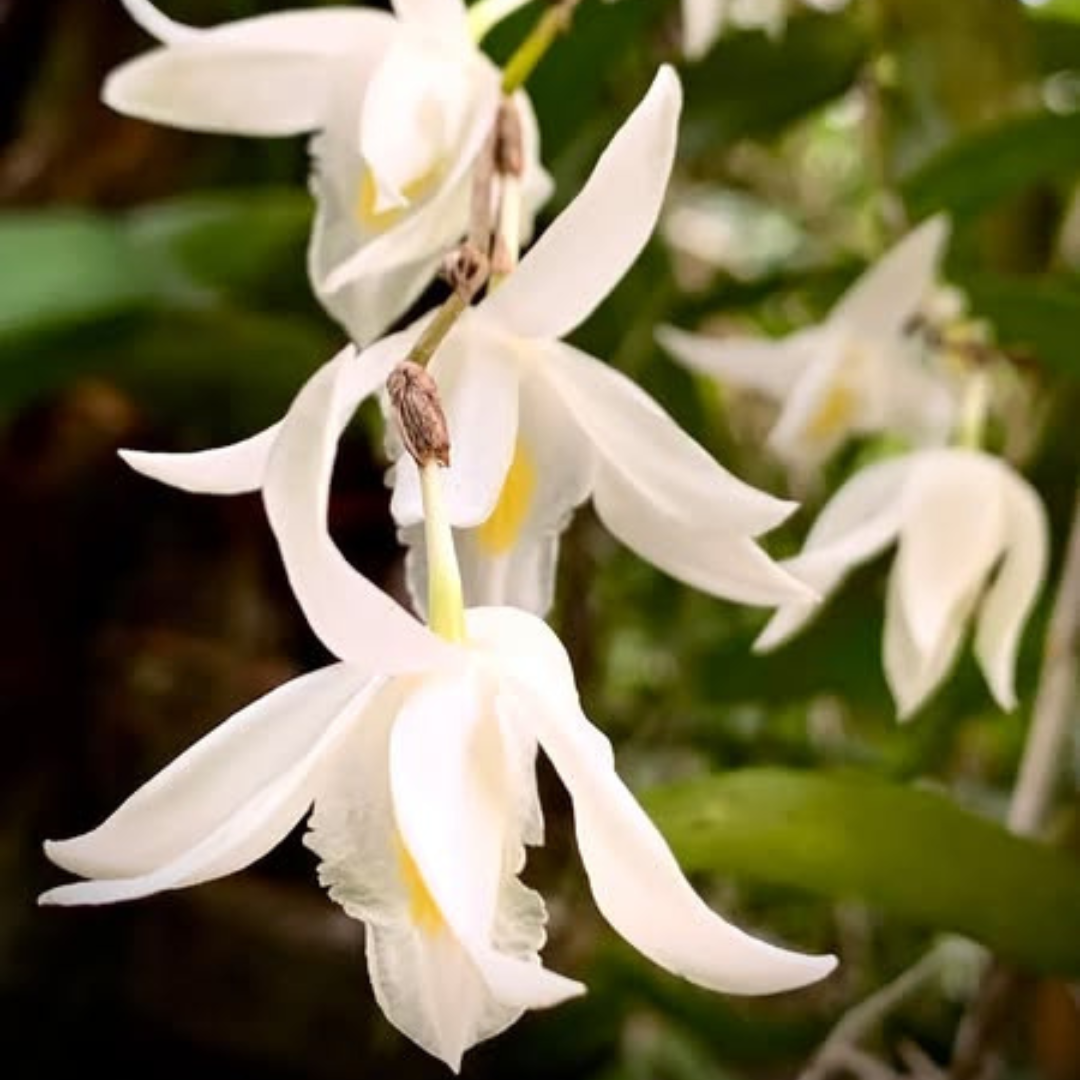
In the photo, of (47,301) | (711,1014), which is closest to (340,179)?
(47,301)

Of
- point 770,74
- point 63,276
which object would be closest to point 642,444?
point 63,276

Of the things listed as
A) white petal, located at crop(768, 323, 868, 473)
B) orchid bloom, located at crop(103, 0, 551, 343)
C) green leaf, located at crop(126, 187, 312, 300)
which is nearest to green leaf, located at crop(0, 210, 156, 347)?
green leaf, located at crop(126, 187, 312, 300)

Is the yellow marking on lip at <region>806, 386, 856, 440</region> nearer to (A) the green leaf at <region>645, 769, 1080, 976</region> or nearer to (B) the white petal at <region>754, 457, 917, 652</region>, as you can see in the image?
(B) the white petal at <region>754, 457, 917, 652</region>

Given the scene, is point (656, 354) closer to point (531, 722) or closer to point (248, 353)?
point (248, 353)

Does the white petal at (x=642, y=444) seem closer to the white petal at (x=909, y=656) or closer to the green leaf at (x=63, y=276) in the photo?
the white petal at (x=909, y=656)

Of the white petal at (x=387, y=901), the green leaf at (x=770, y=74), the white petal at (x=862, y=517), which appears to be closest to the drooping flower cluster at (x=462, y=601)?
the white petal at (x=387, y=901)

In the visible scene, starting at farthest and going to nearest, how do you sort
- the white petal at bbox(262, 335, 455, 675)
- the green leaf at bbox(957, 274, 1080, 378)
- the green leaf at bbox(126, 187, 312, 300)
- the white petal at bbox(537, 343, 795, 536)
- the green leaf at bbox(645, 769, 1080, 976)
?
the green leaf at bbox(126, 187, 312, 300) → the green leaf at bbox(957, 274, 1080, 378) → the green leaf at bbox(645, 769, 1080, 976) → the white petal at bbox(537, 343, 795, 536) → the white petal at bbox(262, 335, 455, 675)

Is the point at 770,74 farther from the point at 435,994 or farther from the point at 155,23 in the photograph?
the point at 435,994
